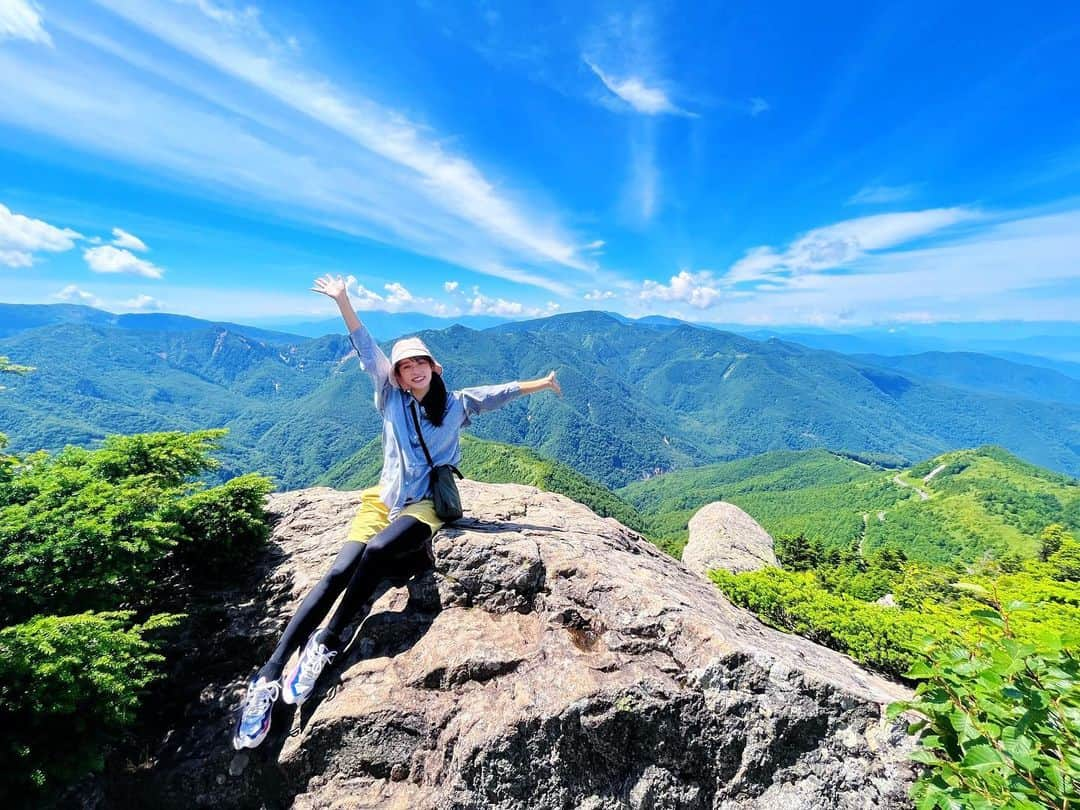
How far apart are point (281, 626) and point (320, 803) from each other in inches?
86.4

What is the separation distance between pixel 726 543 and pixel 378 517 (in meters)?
25.2

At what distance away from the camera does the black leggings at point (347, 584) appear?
5141 mm

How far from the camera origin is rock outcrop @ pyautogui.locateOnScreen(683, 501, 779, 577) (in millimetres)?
22578

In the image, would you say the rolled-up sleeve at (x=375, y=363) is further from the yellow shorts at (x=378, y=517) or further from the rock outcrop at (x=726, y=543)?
the rock outcrop at (x=726, y=543)

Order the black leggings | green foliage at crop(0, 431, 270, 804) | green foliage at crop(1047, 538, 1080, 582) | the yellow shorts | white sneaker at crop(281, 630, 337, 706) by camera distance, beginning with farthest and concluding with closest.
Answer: green foliage at crop(1047, 538, 1080, 582) → the yellow shorts → the black leggings → white sneaker at crop(281, 630, 337, 706) → green foliage at crop(0, 431, 270, 804)

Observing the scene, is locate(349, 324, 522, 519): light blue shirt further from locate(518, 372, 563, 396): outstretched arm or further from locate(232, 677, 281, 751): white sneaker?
locate(232, 677, 281, 751): white sneaker

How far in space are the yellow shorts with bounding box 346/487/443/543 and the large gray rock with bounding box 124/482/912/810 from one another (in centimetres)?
70

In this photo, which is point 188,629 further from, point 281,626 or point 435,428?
point 435,428

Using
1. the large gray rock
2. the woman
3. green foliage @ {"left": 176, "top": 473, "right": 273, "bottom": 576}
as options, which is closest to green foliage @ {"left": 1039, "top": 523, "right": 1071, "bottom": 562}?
the large gray rock

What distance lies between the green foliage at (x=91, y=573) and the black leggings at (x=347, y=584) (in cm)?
124

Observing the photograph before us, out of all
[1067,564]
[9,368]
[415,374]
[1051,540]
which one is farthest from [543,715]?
[1051,540]

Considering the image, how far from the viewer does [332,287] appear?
624 centimetres

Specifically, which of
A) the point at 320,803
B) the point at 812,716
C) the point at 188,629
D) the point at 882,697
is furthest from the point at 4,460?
the point at 882,697

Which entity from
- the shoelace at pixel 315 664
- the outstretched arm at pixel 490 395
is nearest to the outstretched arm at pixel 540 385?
the outstretched arm at pixel 490 395
